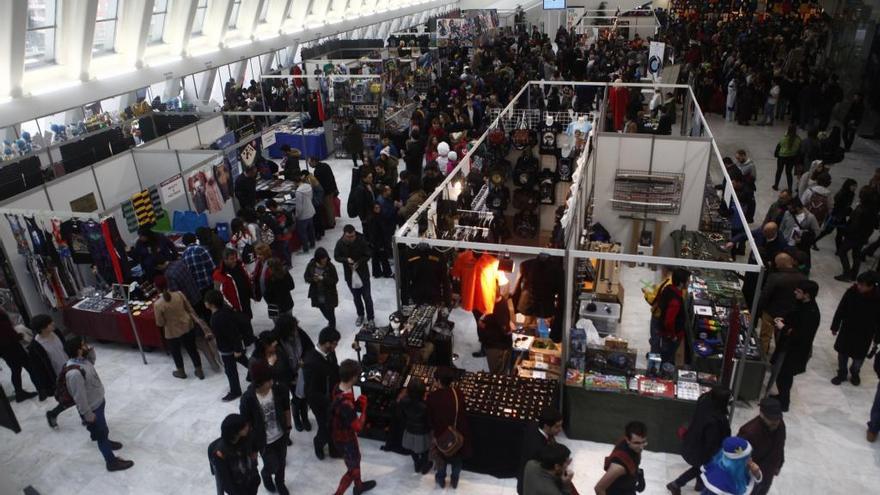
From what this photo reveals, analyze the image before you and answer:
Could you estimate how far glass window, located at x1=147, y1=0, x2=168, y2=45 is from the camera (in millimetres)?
17969

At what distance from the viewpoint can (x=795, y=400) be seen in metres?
6.36

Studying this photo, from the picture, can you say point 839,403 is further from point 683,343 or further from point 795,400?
point 683,343

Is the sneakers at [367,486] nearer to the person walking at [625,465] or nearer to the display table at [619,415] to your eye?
the display table at [619,415]

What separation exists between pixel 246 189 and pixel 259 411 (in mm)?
5941

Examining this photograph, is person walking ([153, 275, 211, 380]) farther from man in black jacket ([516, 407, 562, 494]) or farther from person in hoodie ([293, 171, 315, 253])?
man in black jacket ([516, 407, 562, 494])

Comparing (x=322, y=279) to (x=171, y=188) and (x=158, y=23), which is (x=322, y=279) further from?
(x=158, y=23)

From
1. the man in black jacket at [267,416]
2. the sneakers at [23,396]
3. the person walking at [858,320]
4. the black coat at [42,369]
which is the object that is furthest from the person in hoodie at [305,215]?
the person walking at [858,320]

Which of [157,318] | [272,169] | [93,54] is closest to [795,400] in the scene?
[157,318]

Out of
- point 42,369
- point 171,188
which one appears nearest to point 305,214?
point 171,188

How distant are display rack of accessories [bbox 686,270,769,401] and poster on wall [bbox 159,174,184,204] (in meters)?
7.29

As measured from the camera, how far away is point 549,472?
3801 mm

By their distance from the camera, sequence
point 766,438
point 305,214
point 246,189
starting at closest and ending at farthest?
point 766,438, point 305,214, point 246,189

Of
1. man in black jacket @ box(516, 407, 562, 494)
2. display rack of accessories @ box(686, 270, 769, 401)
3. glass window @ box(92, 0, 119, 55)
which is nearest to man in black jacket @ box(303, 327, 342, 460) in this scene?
man in black jacket @ box(516, 407, 562, 494)

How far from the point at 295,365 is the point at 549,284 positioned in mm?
2583
